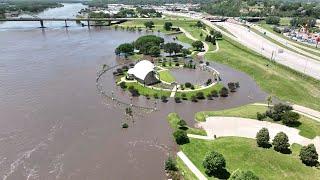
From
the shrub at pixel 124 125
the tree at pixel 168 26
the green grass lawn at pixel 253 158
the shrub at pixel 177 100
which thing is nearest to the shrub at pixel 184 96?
the shrub at pixel 177 100

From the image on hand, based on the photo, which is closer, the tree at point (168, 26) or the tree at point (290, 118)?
the tree at point (290, 118)

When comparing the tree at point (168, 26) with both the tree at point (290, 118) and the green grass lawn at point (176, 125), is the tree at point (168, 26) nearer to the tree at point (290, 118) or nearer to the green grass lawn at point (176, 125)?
the green grass lawn at point (176, 125)

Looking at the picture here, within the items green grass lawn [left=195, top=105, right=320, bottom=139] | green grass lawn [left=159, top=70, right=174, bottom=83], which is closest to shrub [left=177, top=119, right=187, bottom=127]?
green grass lawn [left=195, top=105, right=320, bottom=139]

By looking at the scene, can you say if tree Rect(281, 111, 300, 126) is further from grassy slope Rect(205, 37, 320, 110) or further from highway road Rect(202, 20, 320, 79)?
highway road Rect(202, 20, 320, 79)

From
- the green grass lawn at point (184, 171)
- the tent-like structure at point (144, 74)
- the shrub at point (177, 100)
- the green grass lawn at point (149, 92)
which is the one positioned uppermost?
the tent-like structure at point (144, 74)

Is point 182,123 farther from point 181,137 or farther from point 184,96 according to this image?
point 184,96

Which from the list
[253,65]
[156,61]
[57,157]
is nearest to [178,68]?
[156,61]
